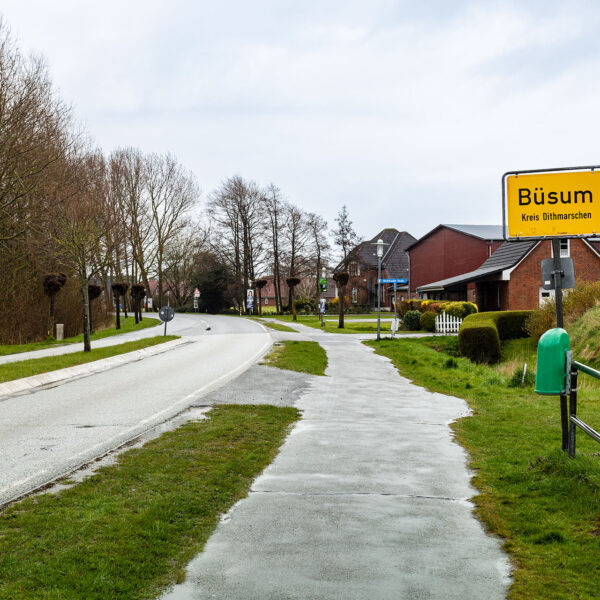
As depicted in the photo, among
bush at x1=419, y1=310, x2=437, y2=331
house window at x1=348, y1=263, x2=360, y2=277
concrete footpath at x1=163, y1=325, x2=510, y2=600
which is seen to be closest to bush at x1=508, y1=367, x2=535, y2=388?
concrete footpath at x1=163, y1=325, x2=510, y2=600

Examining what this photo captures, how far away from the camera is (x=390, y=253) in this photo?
8681cm

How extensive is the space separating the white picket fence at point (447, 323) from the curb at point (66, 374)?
17.6 metres

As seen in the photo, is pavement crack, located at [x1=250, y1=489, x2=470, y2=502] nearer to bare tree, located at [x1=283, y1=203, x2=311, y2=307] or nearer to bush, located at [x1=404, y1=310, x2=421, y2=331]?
bush, located at [x1=404, y1=310, x2=421, y2=331]

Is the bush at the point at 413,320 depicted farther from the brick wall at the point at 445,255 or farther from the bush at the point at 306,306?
the bush at the point at 306,306

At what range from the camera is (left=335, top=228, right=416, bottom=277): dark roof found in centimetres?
8325

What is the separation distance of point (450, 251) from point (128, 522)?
56.3 meters

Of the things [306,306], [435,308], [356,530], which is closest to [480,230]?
[435,308]

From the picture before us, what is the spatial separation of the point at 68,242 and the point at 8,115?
6.62 m

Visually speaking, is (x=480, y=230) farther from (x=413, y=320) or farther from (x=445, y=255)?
(x=413, y=320)

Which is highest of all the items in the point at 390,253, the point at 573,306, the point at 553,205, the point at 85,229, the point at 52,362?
the point at 390,253

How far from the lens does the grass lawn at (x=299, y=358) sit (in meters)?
18.1

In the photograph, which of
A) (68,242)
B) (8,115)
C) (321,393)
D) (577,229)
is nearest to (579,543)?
(577,229)

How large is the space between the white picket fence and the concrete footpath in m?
28.8

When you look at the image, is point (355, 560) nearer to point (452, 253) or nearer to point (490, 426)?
point (490, 426)
